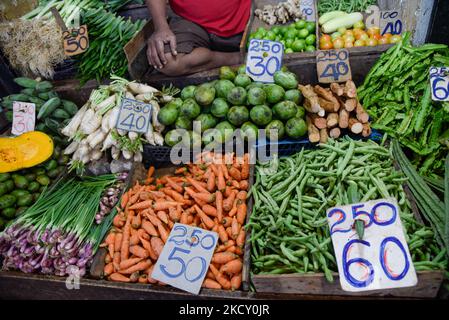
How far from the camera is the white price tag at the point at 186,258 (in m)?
1.86

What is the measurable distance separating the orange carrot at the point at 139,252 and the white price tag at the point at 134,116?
3.08 feet

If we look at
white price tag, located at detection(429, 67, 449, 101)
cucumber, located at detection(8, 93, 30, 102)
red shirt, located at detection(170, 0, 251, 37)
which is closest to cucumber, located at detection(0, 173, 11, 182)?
cucumber, located at detection(8, 93, 30, 102)

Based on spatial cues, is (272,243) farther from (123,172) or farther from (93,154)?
(93,154)

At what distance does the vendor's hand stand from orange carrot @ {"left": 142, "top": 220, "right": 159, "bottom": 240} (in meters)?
1.65

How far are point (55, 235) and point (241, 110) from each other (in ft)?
5.36

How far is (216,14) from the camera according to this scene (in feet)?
12.0

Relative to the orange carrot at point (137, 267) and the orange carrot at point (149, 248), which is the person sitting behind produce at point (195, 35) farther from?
the orange carrot at point (137, 267)

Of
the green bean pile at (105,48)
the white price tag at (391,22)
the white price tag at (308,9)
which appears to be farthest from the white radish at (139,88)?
the white price tag at (391,22)

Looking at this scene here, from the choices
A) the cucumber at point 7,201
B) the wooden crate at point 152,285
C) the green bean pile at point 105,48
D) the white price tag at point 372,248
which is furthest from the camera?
the green bean pile at point 105,48

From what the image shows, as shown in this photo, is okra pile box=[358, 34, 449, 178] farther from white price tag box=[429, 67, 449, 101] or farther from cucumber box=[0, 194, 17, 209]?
cucumber box=[0, 194, 17, 209]

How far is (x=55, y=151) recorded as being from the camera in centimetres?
294

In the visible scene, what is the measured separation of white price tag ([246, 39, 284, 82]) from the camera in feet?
8.88

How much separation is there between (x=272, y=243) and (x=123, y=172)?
4.95 feet
